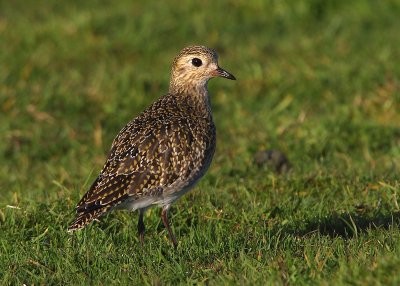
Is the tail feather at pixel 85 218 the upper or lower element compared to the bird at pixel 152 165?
lower

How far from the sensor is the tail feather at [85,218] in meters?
5.89

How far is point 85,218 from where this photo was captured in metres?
5.92

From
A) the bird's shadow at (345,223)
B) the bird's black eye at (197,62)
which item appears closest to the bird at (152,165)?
the bird's black eye at (197,62)

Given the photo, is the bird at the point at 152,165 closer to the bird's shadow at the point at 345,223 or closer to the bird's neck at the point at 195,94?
the bird's neck at the point at 195,94

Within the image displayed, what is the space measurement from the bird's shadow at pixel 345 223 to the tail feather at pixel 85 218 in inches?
65.5

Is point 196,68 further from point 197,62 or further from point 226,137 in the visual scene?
point 226,137

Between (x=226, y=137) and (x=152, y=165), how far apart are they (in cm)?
416

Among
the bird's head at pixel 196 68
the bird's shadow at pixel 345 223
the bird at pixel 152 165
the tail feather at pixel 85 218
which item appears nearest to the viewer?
the tail feather at pixel 85 218

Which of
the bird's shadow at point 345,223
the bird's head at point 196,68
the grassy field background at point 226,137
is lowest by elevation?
the bird's shadow at point 345,223

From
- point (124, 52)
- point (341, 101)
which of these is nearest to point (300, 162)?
point (341, 101)

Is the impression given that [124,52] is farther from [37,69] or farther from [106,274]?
[106,274]

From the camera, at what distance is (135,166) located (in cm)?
613

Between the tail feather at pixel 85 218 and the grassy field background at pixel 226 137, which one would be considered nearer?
the grassy field background at pixel 226 137

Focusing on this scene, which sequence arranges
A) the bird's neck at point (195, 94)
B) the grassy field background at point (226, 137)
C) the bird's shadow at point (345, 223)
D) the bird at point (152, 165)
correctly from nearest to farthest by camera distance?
1. the grassy field background at point (226, 137)
2. the bird at point (152, 165)
3. the bird's shadow at point (345, 223)
4. the bird's neck at point (195, 94)
